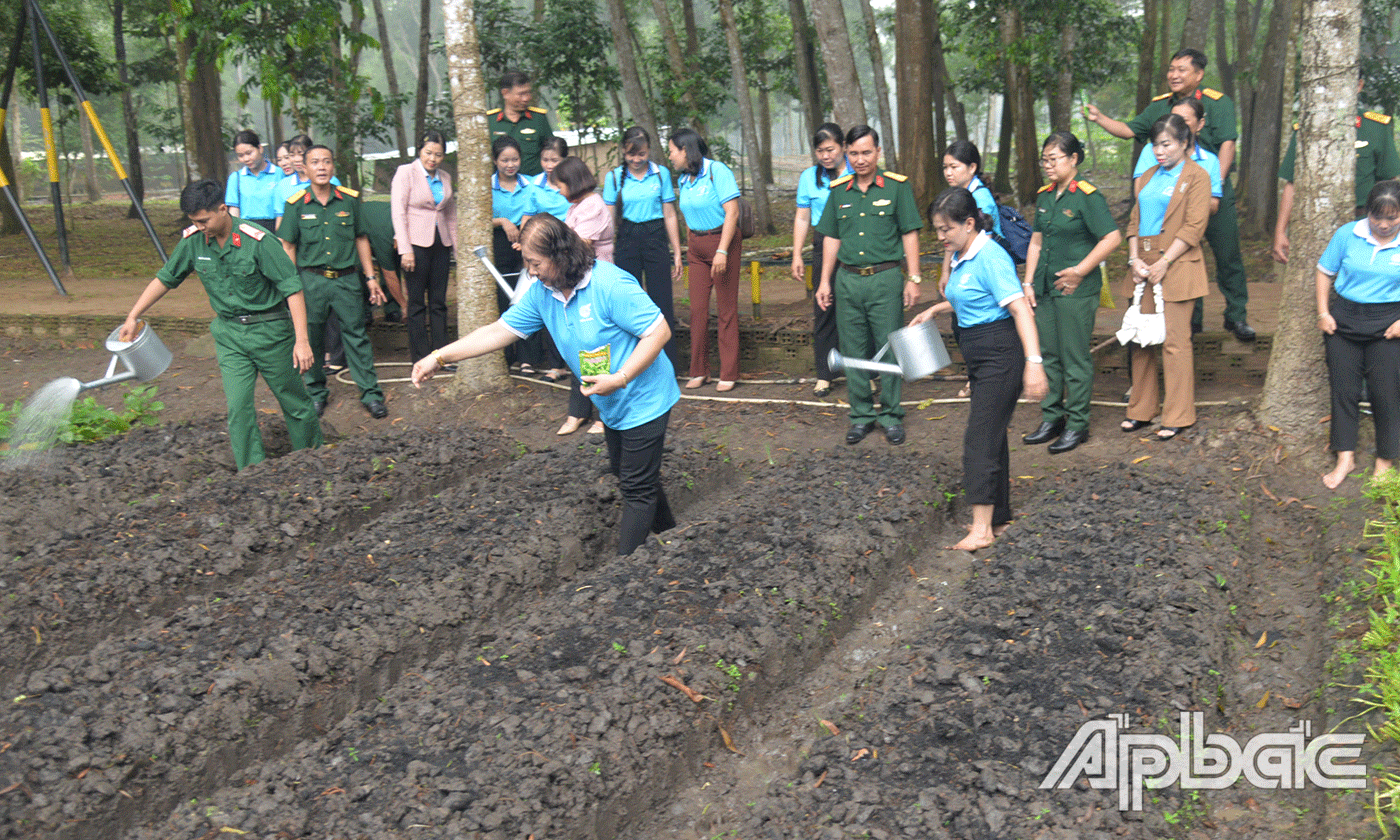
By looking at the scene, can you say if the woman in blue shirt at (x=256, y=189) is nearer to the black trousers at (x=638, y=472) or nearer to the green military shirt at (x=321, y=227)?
the green military shirt at (x=321, y=227)

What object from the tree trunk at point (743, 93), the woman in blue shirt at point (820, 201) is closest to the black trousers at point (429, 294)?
the woman in blue shirt at point (820, 201)

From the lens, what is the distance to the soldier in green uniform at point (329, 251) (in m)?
7.34

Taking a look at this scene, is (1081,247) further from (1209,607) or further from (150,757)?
(150,757)

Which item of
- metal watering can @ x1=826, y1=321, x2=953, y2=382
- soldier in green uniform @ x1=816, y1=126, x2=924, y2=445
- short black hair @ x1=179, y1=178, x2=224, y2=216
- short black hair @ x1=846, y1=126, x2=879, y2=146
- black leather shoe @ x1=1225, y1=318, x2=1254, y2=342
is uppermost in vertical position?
short black hair @ x1=846, y1=126, x2=879, y2=146

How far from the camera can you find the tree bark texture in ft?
53.1

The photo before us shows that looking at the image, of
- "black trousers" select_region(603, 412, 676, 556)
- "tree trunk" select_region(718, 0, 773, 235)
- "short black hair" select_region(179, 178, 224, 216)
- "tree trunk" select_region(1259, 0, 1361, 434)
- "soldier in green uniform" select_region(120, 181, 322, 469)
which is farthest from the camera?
"tree trunk" select_region(718, 0, 773, 235)

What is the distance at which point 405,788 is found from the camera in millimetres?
3211

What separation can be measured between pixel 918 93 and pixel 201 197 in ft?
31.0

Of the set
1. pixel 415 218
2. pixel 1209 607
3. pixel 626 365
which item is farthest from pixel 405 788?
pixel 415 218

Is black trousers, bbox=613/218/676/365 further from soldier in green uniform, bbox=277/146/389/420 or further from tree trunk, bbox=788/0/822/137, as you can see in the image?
tree trunk, bbox=788/0/822/137

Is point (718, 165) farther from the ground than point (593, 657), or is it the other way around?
point (718, 165)

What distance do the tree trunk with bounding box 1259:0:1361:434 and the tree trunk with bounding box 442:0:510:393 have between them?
5277 mm

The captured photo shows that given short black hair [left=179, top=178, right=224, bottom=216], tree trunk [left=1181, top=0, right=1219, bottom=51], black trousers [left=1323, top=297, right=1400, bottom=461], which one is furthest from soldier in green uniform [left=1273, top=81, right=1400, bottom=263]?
tree trunk [left=1181, top=0, right=1219, bottom=51]

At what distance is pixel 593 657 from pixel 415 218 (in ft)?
16.4
